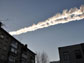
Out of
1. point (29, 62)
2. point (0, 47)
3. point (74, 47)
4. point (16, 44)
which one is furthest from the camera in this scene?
point (29, 62)

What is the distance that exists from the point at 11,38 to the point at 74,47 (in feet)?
87.9

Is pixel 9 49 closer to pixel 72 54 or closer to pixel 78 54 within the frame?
pixel 72 54

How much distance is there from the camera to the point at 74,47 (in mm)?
41344

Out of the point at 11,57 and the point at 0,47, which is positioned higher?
the point at 0,47

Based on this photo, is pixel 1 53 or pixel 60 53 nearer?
pixel 1 53

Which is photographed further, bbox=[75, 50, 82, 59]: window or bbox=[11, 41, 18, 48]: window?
bbox=[75, 50, 82, 59]: window

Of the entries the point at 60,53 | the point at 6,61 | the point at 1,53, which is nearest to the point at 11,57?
the point at 6,61

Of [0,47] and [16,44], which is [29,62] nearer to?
[16,44]

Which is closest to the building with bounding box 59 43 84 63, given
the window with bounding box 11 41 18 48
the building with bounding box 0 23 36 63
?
the building with bounding box 0 23 36 63

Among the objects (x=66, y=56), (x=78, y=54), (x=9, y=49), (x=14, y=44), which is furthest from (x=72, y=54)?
(x=9, y=49)

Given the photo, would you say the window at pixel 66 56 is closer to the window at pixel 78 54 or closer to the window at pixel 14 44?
the window at pixel 78 54

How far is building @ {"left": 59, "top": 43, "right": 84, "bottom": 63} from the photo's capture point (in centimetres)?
3864

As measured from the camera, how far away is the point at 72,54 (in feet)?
132

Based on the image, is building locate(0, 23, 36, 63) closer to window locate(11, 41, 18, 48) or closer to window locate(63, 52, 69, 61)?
window locate(11, 41, 18, 48)
